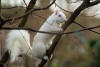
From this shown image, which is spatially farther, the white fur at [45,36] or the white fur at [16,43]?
the white fur at [45,36]

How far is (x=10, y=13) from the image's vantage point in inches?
53.8

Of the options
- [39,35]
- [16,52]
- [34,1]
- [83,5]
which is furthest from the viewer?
[39,35]

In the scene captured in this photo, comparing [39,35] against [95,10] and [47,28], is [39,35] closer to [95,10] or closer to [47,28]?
[47,28]

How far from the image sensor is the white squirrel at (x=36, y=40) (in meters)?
1.64

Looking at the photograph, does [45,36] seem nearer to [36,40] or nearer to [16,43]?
[36,40]

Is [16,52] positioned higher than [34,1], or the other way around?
[34,1]

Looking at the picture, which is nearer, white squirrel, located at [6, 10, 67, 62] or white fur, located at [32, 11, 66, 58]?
white squirrel, located at [6, 10, 67, 62]

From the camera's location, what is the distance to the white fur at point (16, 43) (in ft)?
5.29

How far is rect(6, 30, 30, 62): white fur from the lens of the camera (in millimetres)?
1614

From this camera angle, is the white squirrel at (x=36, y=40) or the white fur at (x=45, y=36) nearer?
the white squirrel at (x=36, y=40)

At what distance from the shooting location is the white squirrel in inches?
64.7

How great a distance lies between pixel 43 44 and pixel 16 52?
7.7 inches

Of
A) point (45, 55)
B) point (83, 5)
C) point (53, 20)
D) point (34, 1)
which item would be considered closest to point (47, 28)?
point (53, 20)

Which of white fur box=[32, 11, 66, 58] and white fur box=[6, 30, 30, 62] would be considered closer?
white fur box=[6, 30, 30, 62]
